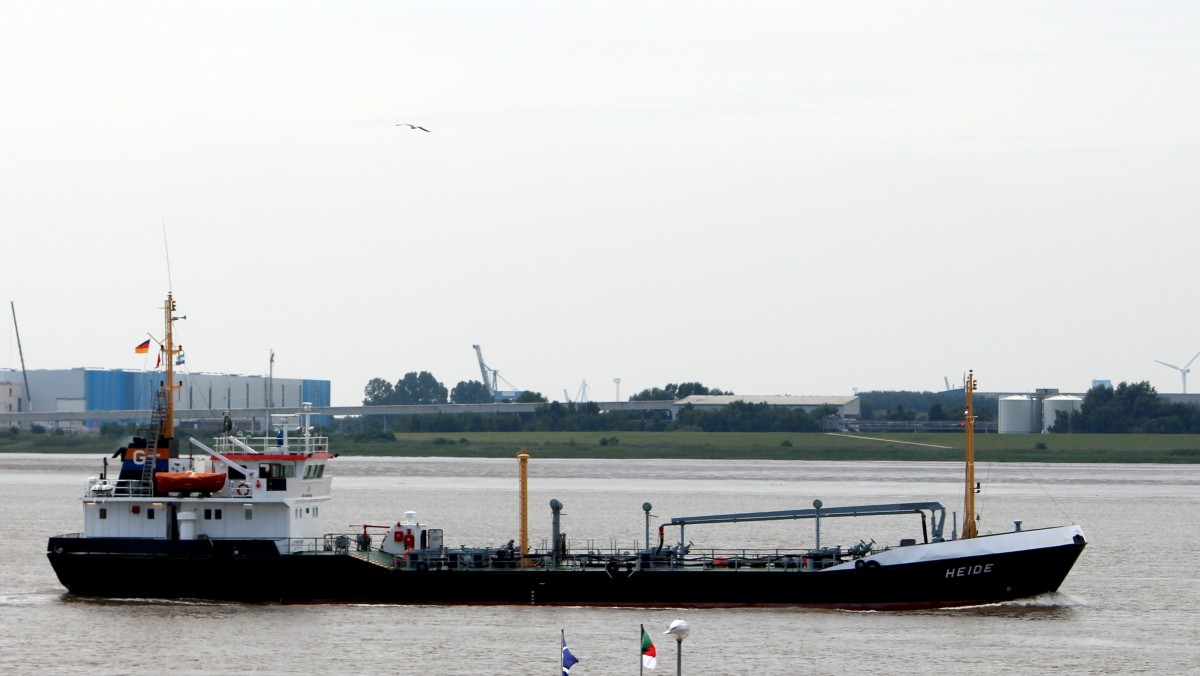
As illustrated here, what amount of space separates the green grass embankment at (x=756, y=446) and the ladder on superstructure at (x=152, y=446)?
92498 mm

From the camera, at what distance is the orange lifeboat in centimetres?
4347

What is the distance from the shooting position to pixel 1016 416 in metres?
167

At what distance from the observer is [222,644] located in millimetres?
38219

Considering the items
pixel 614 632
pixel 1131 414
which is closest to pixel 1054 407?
pixel 1131 414

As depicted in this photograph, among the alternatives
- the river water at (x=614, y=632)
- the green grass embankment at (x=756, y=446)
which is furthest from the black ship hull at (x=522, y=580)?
the green grass embankment at (x=756, y=446)

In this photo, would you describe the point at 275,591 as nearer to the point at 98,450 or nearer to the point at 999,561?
the point at 999,561

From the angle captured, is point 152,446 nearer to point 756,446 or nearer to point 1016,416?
point 756,446

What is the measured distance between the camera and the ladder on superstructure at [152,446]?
4394 centimetres

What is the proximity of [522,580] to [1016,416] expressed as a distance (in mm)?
131514

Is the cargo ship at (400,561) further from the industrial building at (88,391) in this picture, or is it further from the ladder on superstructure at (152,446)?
the industrial building at (88,391)

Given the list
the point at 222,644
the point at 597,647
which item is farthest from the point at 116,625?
the point at 597,647

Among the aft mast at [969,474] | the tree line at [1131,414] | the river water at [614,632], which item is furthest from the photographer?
the tree line at [1131,414]

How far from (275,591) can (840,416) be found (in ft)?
417

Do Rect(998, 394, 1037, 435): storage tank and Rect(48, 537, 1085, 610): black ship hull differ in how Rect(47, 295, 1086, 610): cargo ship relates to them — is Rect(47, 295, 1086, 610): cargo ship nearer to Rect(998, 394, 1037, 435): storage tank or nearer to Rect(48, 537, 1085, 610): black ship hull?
Rect(48, 537, 1085, 610): black ship hull
